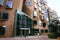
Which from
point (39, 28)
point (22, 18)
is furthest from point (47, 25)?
point (22, 18)

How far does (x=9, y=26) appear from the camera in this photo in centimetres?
3203

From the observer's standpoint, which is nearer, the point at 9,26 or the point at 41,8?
the point at 9,26

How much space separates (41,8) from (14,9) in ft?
99.5

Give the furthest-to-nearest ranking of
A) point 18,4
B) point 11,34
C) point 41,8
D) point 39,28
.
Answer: point 41,8
point 39,28
point 18,4
point 11,34

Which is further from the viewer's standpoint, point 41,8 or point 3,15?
point 41,8

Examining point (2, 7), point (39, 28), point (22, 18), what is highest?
point (2, 7)

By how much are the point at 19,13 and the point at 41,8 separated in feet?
98.9

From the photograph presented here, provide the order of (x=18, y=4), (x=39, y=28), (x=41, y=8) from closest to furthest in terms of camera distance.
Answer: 1. (x=18, y=4)
2. (x=39, y=28)
3. (x=41, y=8)

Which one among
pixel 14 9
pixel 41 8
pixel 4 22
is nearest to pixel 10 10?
pixel 14 9

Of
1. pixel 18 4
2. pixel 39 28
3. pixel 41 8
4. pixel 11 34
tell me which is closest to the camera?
pixel 11 34

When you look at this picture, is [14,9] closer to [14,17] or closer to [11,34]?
[14,17]

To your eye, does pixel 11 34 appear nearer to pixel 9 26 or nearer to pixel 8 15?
Answer: pixel 9 26

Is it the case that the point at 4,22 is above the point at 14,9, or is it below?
below

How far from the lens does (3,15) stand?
31.9 metres
